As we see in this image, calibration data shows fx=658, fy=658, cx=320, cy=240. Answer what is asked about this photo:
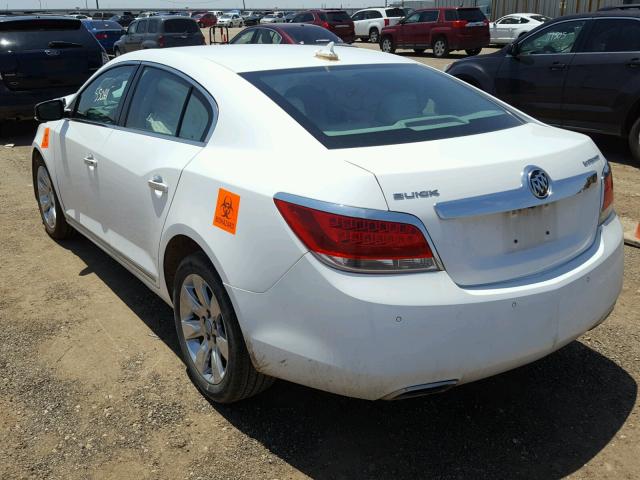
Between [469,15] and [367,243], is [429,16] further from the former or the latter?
[367,243]

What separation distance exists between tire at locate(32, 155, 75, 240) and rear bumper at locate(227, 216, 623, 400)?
10.0 feet

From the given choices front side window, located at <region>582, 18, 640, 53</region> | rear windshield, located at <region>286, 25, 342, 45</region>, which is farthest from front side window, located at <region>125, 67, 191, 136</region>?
rear windshield, located at <region>286, 25, 342, 45</region>

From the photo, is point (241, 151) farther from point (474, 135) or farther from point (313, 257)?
point (474, 135)

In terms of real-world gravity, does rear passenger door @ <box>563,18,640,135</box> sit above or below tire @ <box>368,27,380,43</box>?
above

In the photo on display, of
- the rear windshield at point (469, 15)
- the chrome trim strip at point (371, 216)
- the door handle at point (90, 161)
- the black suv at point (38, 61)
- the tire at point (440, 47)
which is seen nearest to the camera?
the chrome trim strip at point (371, 216)

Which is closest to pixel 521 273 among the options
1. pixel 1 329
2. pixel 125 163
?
pixel 125 163

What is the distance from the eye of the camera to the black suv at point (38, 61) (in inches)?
361

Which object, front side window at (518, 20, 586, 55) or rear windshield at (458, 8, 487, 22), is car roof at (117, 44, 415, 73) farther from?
rear windshield at (458, 8, 487, 22)

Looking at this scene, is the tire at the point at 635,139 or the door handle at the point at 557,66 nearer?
the tire at the point at 635,139

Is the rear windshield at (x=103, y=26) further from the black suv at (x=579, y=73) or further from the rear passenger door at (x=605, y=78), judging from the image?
the rear passenger door at (x=605, y=78)

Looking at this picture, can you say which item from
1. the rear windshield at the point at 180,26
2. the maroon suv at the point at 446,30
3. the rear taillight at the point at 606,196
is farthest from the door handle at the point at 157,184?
the maroon suv at the point at 446,30

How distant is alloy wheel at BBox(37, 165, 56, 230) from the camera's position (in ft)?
16.8

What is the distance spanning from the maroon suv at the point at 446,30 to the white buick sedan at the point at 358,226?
20859 mm

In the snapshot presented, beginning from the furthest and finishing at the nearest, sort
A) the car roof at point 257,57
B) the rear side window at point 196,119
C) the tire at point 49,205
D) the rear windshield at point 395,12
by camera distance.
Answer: the rear windshield at point 395,12, the tire at point 49,205, the car roof at point 257,57, the rear side window at point 196,119
